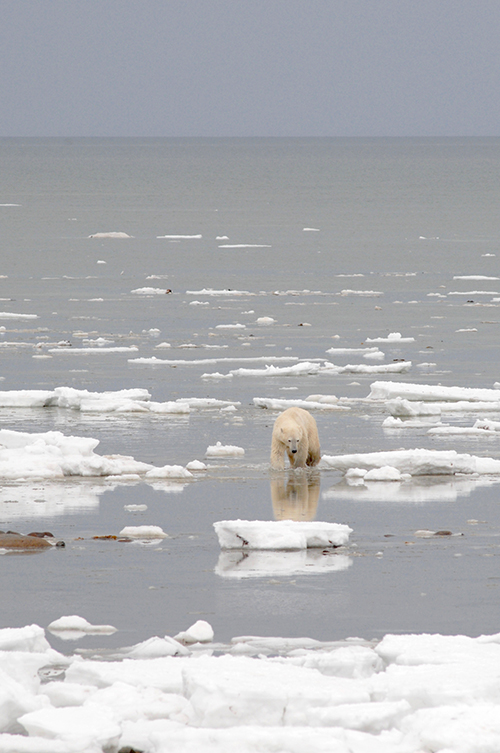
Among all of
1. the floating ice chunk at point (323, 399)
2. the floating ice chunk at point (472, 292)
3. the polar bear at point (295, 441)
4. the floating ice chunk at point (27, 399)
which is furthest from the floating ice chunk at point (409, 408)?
the floating ice chunk at point (472, 292)

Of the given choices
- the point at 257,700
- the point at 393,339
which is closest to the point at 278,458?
the point at 257,700

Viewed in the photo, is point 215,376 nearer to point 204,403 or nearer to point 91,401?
point 204,403

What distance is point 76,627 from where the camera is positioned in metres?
7.71

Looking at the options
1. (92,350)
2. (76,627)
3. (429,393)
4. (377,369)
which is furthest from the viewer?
(92,350)

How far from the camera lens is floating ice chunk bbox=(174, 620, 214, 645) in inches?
295

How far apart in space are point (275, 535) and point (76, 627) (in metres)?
2.24

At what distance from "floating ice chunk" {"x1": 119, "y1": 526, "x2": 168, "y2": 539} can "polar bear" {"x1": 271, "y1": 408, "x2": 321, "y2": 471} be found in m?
2.61

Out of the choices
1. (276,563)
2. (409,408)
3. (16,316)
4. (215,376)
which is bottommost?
(276,563)

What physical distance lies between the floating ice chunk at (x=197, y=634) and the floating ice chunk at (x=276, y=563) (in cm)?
132

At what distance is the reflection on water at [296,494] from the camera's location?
10.8 metres

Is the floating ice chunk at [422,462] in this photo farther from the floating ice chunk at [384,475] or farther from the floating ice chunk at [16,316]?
the floating ice chunk at [16,316]

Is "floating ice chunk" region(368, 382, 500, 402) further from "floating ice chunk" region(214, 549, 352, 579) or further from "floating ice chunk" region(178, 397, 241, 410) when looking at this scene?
"floating ice chunk" region(214, 549, 352, 579)

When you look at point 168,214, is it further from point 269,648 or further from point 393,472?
point 269,648

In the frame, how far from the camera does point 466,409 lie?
1589 centimetres
